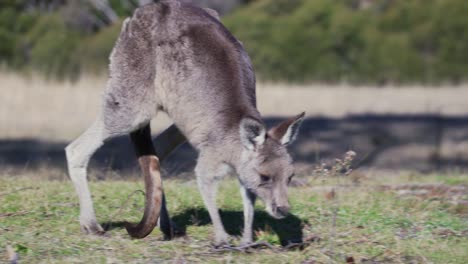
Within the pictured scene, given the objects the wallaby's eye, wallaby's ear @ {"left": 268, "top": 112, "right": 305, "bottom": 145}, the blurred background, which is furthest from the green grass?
the blurred background

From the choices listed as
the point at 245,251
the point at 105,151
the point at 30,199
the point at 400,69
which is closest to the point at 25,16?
the point at 400,69

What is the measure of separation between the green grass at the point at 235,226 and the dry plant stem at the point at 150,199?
126mm

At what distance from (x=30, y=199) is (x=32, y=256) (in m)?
1.71

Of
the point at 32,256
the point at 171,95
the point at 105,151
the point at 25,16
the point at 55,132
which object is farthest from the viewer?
the point at 25,16

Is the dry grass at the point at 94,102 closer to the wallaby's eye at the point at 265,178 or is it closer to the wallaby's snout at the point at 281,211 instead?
the wallaby's eye at the point at 265,178

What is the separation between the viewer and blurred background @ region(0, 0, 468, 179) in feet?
49.7

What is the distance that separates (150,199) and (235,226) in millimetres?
998

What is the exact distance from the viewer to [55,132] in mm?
15930

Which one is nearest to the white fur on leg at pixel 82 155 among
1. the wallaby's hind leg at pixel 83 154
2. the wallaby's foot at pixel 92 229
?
the wallaby's hind leg at pixel 83 154

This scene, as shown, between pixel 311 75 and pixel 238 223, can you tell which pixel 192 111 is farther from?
pixel 311 75

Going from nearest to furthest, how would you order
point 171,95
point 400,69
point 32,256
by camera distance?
point 32,256 < point 171,95 < point 400,69

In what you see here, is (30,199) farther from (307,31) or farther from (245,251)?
(307,31)

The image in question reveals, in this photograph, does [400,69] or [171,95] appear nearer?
[171,95]

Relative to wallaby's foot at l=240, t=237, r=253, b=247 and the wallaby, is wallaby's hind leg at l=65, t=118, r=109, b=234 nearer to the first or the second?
the wallaby
